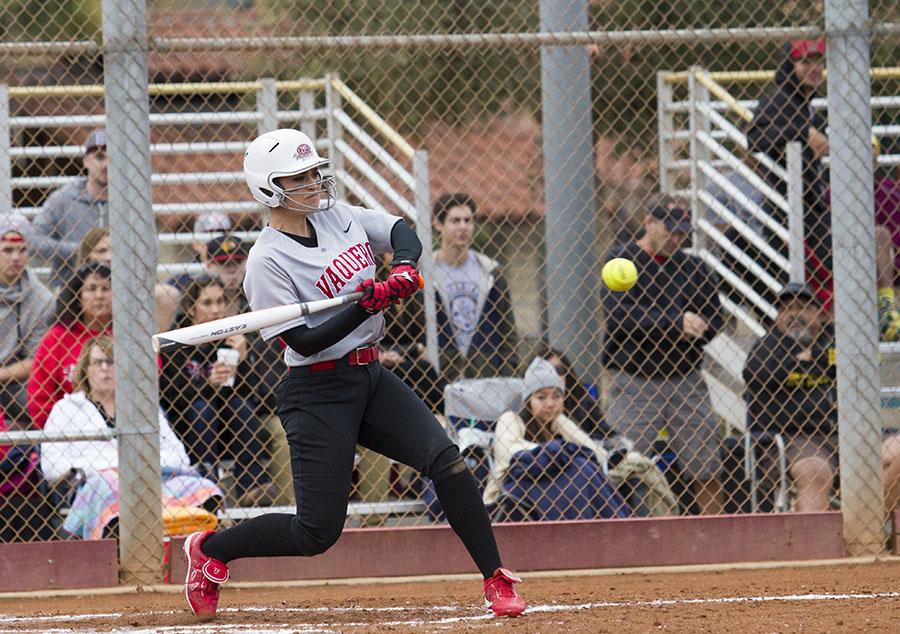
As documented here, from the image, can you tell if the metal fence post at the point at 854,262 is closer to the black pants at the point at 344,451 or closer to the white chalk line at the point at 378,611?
the white chalk line at the point at 378,611

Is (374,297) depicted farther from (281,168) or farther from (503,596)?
(503,596)

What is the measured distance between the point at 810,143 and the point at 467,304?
7.15ft

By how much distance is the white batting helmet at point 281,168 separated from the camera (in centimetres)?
468

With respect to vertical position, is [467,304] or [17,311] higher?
[17,311]

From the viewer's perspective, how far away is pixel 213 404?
21.0 feet

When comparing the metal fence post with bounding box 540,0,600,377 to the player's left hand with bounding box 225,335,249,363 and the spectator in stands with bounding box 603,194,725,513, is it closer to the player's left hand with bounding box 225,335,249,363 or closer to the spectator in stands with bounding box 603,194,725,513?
the spectator in stands with bounding box 603,194,725,513

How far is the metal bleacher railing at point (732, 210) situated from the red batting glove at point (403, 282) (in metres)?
3.44

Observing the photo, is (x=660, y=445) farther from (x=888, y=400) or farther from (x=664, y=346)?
(x=888, y=400)

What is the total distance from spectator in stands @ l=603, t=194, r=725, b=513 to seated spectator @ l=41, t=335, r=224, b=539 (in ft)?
7.15

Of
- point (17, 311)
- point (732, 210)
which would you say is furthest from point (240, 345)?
point (732, 210)

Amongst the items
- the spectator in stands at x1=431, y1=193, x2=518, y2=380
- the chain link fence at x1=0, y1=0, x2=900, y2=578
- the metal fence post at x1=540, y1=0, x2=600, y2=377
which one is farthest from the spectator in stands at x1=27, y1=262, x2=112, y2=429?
the metal fence post at x1=540, y1=0, x2=600, y2=377

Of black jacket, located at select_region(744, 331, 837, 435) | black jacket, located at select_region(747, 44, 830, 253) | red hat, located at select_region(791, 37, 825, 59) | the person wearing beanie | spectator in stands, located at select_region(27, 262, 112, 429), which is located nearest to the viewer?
spectator in stands, located at select_region(27, 262, 112, 429)

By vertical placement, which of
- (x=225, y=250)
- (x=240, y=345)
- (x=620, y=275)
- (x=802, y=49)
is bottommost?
(x=240, y=345)

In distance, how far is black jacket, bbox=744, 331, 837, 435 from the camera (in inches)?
262
